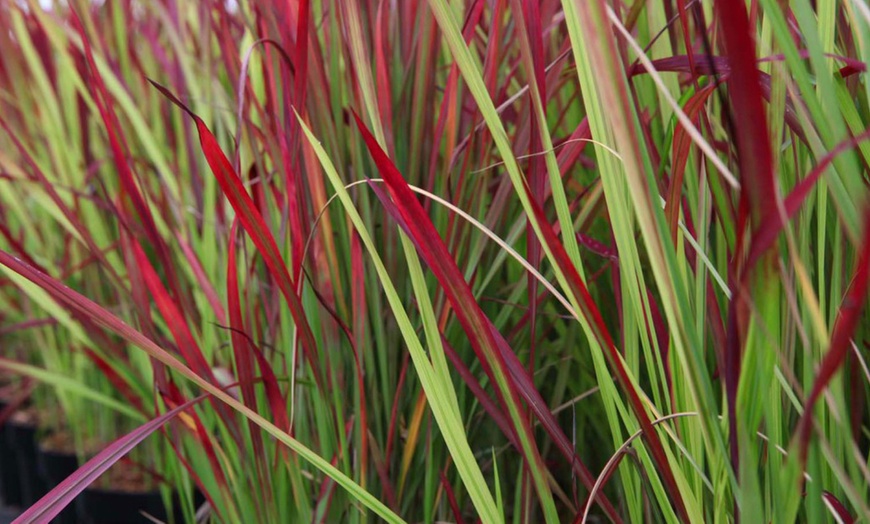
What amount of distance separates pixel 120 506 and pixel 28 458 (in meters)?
0.31

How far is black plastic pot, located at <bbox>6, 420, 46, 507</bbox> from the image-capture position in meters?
1.04

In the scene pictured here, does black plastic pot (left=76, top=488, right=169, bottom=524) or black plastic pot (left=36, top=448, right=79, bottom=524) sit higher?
black plastic pot (left=36, top=448, right=79, bottom=524)

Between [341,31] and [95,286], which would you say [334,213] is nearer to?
[341,31]

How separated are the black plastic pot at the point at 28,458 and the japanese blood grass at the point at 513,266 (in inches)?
15.6

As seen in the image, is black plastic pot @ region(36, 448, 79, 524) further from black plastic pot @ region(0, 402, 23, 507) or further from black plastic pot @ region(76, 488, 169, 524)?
black plastic pot @ region(0, 402, 23, 507)

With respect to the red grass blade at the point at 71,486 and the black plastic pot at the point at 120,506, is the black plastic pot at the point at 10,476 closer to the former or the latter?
the black plastic pot at the point at 120,506

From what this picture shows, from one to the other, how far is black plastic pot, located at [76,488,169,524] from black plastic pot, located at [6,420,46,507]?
0.87ft

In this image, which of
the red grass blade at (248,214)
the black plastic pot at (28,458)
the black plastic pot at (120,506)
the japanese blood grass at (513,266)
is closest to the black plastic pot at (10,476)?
the black plastic pot at (28,458)

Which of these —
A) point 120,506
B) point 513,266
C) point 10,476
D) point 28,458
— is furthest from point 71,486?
point 10,476

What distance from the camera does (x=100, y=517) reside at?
0.82m

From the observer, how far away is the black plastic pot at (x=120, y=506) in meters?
0.81

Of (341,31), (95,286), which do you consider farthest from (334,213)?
(95,286)

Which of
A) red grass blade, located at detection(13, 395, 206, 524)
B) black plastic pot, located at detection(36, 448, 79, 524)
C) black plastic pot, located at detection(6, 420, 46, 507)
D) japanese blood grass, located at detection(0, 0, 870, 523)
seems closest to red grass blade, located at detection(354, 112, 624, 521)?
japanese blood grass, located at detection(0, 0, 870, 523)

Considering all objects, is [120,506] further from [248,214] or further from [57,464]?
[248,214]
